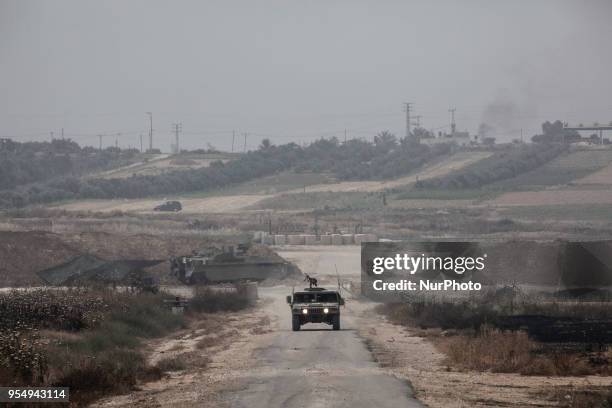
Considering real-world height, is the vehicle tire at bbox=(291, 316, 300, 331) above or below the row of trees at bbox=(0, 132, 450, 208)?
below

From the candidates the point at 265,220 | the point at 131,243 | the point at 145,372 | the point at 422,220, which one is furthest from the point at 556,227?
the point at 145,372

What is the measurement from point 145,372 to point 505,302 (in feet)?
73.3

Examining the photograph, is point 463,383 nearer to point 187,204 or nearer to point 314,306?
point 314,306

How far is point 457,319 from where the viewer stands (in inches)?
1702

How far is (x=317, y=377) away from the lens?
29.1m

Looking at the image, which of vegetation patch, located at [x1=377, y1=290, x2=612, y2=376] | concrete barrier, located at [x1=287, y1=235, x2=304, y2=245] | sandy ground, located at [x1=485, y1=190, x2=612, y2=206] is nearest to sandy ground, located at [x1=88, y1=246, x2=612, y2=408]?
vegetation patch, located at [x1=377, y1=290, x2=612, y2=376]

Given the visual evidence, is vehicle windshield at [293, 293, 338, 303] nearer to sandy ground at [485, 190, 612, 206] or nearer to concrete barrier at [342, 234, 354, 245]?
concrete barrier at [342, 234, 354, 245]

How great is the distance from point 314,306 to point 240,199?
11593 centimetres

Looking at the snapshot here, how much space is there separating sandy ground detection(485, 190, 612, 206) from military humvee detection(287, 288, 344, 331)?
85.6 metres

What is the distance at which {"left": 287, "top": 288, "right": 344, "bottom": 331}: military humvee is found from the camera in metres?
42.8

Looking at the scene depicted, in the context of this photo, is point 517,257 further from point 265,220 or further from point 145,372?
point 265,220

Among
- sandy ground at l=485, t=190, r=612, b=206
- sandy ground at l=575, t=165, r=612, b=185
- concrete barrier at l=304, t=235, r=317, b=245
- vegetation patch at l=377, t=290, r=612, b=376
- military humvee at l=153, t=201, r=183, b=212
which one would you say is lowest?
vegetation patch at l=377, t=290, r=612, b=376

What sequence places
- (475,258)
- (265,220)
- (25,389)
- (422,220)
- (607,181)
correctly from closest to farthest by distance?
(25,389), (475,258), (422,220), (265,220), (607,181)

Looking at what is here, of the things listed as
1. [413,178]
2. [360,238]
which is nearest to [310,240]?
[360,238]
